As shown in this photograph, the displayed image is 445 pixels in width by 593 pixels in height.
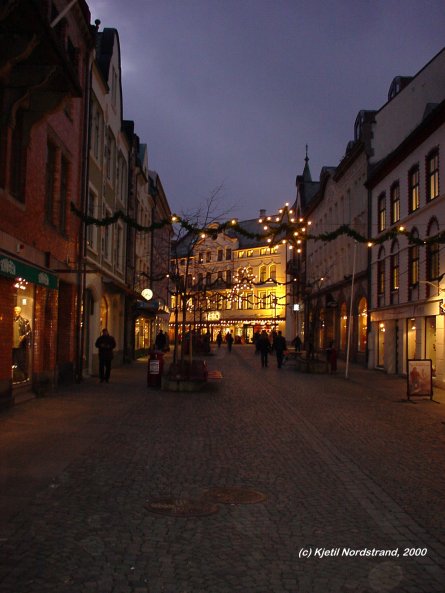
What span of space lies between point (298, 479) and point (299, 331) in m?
57.4

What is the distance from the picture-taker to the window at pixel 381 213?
31.2 metres

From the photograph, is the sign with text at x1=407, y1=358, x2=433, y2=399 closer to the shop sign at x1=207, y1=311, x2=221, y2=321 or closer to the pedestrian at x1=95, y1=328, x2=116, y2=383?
the pedestrian at x1=95, y1=328, x2=116, y2=383

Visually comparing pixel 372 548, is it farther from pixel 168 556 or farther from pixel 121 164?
pixel 121 164

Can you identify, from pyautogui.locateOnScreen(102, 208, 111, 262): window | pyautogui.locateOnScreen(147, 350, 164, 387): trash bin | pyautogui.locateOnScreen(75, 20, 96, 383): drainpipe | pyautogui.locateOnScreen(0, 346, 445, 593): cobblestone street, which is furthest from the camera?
pyautogui.locateOnScreen(102, 208, 111, 262): window

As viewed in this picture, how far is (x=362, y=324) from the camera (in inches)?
1415

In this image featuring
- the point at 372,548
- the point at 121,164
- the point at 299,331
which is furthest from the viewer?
the point at 299,331

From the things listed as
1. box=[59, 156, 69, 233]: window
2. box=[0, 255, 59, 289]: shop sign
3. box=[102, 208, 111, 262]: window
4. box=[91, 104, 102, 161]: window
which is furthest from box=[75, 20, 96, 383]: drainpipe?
box=[102, 208, 111, 262]: window

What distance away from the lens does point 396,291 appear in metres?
28.9

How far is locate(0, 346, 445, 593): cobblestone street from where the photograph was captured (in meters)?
4.90

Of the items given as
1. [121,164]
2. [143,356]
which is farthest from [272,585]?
[143,356]

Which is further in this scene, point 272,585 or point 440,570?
point 440,570

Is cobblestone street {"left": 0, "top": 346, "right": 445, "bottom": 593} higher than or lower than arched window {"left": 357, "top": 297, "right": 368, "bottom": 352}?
lower

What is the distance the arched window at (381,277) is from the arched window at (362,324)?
267 cm

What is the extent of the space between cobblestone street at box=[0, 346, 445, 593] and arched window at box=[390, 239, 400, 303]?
14681 millimetres
